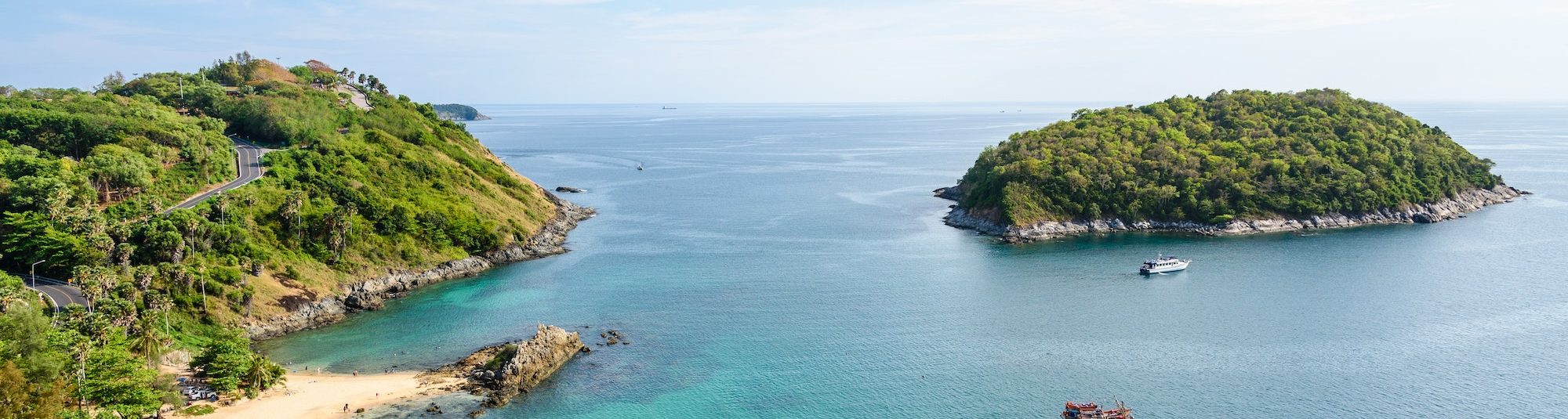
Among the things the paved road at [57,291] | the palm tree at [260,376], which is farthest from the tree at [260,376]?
the paved road at [57,291]

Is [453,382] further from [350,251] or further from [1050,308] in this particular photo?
[1050,308]

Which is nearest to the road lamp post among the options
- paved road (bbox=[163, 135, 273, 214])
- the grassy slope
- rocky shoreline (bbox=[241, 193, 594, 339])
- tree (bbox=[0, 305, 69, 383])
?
the grassy slope

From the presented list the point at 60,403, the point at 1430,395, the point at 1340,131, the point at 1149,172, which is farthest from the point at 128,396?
the point at 1340,131

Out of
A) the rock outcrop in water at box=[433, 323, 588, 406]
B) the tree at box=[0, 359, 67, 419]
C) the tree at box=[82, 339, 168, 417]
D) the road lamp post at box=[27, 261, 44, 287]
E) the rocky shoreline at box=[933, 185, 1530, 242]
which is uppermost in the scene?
the rocky shoreline at box=[933, 185, 1530, 242]

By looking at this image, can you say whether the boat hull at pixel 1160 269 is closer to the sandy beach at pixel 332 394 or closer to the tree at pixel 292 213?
the sandy beach at pixel 332 394

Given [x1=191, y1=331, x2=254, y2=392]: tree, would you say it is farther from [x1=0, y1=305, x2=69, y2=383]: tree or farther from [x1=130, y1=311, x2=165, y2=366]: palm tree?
[x1=0, y1=305, x2=69, y2=383]: tree

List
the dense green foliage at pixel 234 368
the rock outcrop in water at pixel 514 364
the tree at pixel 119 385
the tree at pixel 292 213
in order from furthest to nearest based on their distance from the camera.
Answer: the tree at pixel 292 213, the rock outcrop in water at pixel 514 364, the dense green foliage at pixel 234 368, the tree at pixel 119 385

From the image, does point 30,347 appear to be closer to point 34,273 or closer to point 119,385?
point 119,385

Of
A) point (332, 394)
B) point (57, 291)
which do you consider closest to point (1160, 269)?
point (332, 394)
